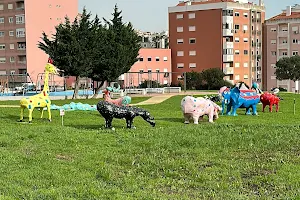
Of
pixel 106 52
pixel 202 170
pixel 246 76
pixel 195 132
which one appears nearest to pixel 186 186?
pixel 202 170

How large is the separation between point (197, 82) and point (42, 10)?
25394mm

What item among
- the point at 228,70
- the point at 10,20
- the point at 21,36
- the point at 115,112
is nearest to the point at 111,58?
the point at 115,112

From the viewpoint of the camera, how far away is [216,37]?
70625 mm

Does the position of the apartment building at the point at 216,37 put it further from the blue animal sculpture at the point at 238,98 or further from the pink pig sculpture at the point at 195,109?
the pink pig sculpture at the point at 195,109

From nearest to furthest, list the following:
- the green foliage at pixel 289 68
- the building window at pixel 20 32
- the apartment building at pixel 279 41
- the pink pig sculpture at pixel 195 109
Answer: the pink pig sculpture at pixel 195 109
the green foliage at pixel 289 68
the building window at pixel 20 32
the apartment building at pixel 279 41

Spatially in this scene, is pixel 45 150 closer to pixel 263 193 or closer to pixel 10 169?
pixel 10 169

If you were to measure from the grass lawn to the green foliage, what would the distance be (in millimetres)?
55436

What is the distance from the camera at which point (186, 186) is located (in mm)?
7332

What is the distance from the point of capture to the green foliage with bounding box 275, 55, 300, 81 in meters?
65.8

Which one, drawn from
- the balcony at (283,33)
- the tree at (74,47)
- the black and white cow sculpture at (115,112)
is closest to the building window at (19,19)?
the tree at (74,47)

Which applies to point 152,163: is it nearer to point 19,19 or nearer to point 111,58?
point 111,58

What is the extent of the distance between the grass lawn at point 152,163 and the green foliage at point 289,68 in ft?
182

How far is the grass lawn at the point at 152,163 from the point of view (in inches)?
273

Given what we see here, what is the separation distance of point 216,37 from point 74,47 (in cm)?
4083
